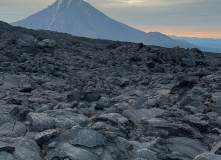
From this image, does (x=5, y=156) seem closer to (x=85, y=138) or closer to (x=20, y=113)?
(x=85, y=138)

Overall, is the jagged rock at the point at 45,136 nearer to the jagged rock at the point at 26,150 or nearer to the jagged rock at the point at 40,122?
the jagged rock at the point at 26,150

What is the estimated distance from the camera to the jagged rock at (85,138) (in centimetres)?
867

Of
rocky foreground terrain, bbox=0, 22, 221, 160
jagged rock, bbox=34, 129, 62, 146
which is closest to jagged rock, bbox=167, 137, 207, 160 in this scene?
rocky foreground terrain, bbox=0, 22, 221, 160

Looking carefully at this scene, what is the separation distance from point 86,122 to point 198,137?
4398mm

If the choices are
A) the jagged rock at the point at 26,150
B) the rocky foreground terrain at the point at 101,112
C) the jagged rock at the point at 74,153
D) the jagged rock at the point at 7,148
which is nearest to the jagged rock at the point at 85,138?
the rocky foreground terrain at the point at 101,112

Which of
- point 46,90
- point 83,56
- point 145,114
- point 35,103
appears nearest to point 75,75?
point 46,90

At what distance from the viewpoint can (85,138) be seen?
8.82 meters

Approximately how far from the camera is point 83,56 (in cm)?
3027

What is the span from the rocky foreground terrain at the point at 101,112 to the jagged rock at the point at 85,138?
0.03 meters

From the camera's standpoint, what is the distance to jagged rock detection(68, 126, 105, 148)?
8.67m

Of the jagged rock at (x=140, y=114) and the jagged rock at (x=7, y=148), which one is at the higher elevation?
the jagged rock at (x=140, y=114)

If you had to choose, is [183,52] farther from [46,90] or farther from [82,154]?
[82,154]

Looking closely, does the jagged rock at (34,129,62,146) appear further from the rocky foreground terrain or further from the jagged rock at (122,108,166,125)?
the jagged rock at (122,108,166,125)

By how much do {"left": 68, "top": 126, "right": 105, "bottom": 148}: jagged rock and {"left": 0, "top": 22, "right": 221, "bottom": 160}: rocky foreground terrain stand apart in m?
0.03
